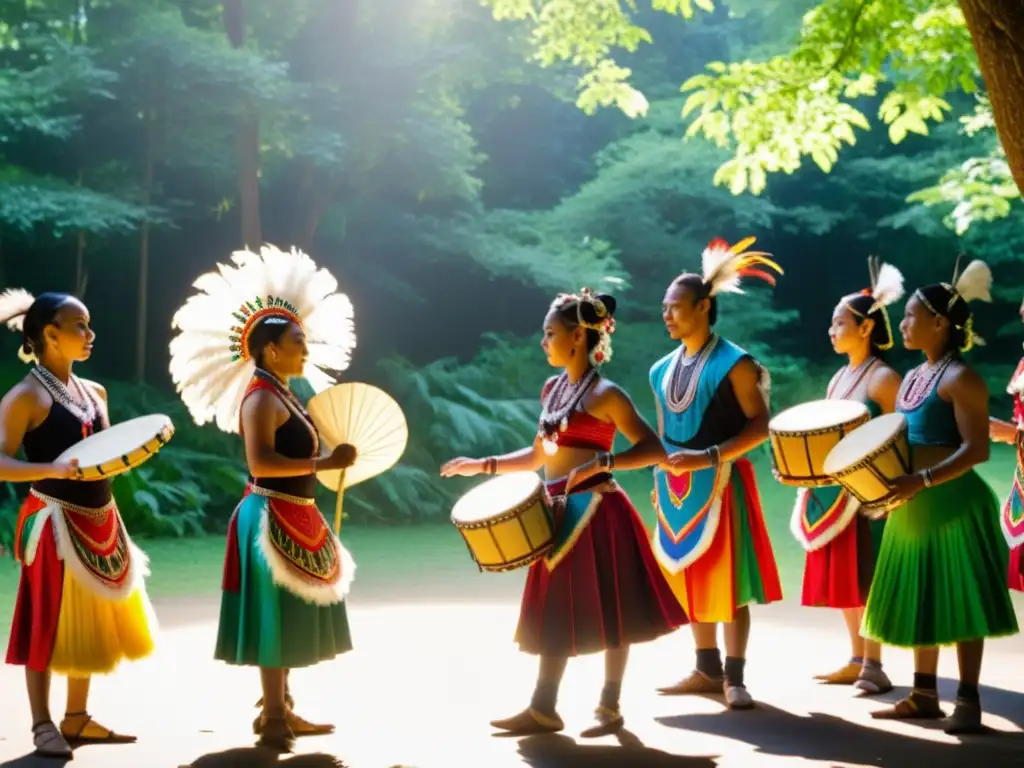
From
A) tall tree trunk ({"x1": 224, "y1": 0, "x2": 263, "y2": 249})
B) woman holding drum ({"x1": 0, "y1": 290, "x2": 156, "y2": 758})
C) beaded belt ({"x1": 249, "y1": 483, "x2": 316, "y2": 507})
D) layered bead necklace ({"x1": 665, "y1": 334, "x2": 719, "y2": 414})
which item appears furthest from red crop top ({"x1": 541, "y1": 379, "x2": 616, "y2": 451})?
tall tree trunk ({"x1": 224, "y1": 0, "x2": 263, "y2": 249})

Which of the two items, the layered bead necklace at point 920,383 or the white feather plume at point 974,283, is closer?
the layered bead necklace at point 920,383

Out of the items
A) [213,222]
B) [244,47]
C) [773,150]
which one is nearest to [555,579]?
[773,150]

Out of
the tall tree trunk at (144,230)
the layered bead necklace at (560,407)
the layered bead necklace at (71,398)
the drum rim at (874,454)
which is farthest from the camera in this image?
the tall tree trunk at (144,230)

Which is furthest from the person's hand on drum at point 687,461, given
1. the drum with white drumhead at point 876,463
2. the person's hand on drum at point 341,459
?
the person's hand on drum at point 341,459

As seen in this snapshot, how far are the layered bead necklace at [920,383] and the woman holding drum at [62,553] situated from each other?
2661mm

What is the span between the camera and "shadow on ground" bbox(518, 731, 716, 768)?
3.86 m

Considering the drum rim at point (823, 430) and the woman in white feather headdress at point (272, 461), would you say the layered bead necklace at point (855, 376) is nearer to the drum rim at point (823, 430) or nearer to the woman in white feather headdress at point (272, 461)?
the drum rim at point (823, 430)

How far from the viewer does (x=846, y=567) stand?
501 centimetres

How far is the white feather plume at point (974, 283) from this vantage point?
455 centimetres

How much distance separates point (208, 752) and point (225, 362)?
1.26 meters

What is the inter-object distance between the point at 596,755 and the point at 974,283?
211cm

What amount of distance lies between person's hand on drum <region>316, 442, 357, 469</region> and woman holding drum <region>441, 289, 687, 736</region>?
0.35 metres

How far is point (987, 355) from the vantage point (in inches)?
786

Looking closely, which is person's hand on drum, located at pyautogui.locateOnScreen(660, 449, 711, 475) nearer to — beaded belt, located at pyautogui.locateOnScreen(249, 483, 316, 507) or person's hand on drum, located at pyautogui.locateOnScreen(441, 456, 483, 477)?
person's hand on drum, located at pyautogui.locateOnScreen(441, 456, 483, 477)
